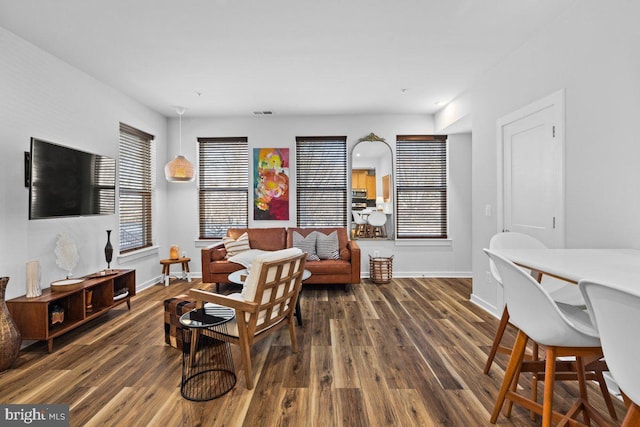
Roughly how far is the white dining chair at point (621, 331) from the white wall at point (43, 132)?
3896 millimetres

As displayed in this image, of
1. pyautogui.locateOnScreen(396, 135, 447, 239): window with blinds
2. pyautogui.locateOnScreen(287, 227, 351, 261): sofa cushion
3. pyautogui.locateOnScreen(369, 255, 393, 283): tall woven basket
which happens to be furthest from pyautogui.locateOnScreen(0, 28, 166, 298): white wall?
pyautogui.locateOnScreen(396, 135, 447, 239): window with blinds

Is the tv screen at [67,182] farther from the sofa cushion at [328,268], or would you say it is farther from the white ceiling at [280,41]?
the sofa cushion at [328,268]

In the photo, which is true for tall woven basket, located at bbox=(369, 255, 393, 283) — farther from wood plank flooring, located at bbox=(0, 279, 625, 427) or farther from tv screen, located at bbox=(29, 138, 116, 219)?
tv screen, located at bbox=(29, 138, 116, 219)

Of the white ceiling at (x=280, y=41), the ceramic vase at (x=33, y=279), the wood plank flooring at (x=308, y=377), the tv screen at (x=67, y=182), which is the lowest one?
the wood plank flooring at (x=308, y=377)

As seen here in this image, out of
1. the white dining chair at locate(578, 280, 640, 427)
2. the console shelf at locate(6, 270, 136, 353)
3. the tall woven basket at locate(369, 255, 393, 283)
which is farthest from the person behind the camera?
the tall woven basket at locate(369, 255, 393, 283)

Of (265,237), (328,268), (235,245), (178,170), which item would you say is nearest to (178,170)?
(178,170)

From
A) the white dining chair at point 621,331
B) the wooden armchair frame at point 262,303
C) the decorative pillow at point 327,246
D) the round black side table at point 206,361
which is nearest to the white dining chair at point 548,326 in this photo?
the white dining chair at point 621,331

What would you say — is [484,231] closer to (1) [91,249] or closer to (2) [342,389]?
(2) [342,389]

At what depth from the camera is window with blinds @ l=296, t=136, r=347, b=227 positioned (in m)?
5.37

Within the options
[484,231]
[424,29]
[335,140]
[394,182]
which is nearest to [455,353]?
[484,231]

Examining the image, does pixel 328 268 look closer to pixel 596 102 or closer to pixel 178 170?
pixel 178 170

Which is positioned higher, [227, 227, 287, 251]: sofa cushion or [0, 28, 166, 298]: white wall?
[0, 28, 166, 298]: white wall

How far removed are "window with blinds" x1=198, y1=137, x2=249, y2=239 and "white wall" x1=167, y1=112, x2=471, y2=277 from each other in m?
0.14

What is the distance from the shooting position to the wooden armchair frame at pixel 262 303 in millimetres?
2115
